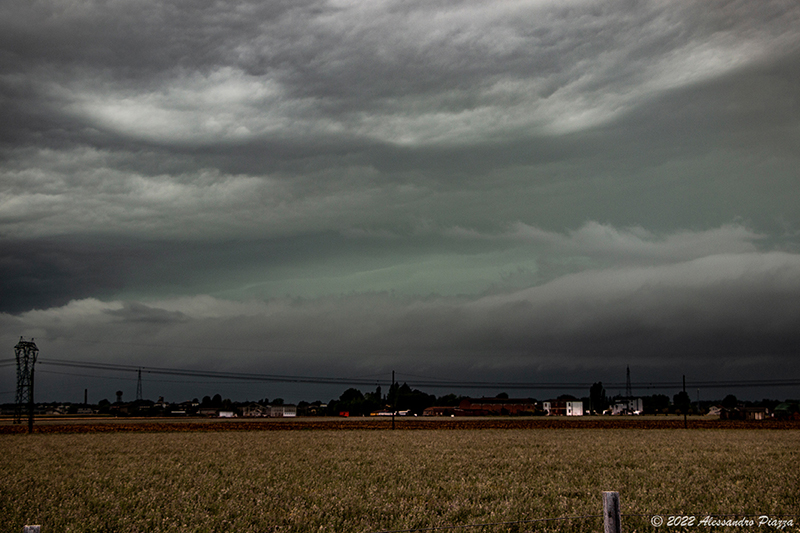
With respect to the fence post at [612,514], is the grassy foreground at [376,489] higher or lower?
lower

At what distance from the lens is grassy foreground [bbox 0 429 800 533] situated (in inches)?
781

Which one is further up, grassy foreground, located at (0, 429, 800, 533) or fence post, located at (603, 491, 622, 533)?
fence post, located at (603, 491, 622, 533)

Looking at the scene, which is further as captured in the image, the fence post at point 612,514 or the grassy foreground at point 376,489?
the grassy foreground at point 376,489

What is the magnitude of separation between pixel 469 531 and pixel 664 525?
18.4 feet

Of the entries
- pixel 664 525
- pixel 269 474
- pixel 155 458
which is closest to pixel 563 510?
pixel 664 525

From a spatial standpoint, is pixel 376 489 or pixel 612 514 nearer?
pixel 612 514

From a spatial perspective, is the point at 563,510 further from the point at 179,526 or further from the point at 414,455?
the point at 414,455

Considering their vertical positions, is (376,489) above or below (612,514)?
below

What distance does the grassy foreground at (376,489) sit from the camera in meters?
19.8

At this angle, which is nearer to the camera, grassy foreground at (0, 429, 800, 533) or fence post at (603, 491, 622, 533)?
fence post at (603, 491, 622, 533)

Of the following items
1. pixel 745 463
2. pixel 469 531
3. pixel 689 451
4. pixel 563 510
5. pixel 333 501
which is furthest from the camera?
pixel 689 451

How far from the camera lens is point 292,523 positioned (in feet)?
63.5

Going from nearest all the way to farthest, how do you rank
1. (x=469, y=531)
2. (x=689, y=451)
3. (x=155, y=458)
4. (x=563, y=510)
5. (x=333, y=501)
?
(x=469, y=531), (x=563, y=510), (x=333, y=501), (x=155, y=458), (x=689, y=451)

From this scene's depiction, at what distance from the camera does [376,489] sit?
25984mm
